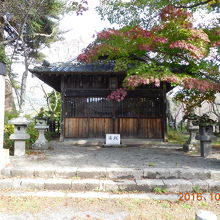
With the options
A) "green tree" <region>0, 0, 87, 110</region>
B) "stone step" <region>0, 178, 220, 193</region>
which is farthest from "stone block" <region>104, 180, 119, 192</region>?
"green tree" <region>0, 0, 87, 110</region>

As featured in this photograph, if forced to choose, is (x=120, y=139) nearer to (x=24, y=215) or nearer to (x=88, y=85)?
(x=88, y=85)

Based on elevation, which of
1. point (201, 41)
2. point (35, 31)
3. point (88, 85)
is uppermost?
point (35, 31)

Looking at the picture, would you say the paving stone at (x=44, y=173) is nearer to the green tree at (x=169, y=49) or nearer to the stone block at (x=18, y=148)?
the stone block at (x=18, y=148)

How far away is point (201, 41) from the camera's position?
20.5 feet

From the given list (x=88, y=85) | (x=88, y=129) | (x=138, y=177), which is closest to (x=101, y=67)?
(x=88, y=85)

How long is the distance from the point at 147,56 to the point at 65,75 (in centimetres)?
444

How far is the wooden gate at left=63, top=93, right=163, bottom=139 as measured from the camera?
10.3 m

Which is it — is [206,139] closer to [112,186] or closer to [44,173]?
[112,186]

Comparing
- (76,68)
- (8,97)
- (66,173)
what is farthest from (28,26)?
(66,173)

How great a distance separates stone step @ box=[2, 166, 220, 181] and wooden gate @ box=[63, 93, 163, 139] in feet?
17.9
